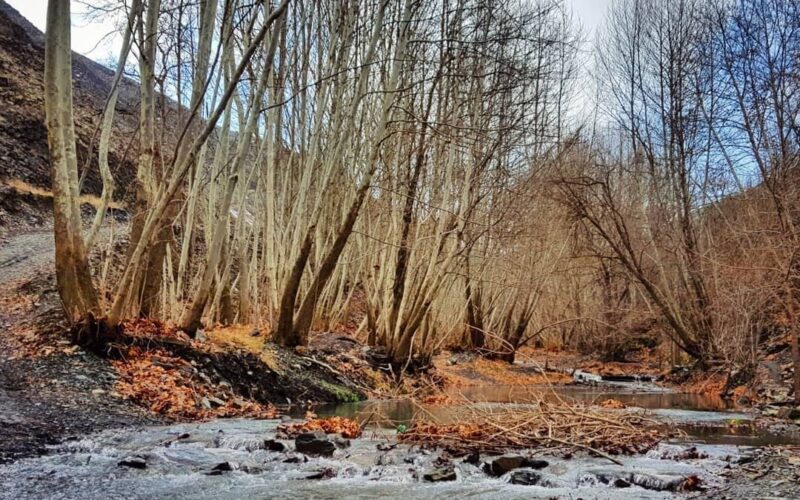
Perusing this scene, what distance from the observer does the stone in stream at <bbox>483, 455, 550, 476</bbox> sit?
193 inches

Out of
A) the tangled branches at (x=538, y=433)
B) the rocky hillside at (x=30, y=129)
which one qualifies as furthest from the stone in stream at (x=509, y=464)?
the rocky hillside at (x=30, y=129)

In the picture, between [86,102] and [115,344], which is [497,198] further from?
[86,102]

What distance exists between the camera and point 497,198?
1591cm

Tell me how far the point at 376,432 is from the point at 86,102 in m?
26.8

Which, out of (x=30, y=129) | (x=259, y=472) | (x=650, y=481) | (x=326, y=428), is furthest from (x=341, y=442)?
(x=30, y=129)

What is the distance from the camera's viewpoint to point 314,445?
548 centimetres

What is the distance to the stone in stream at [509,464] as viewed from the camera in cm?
490

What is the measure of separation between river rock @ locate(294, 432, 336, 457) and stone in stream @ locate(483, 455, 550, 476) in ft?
4.80

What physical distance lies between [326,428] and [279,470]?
1.58 meters

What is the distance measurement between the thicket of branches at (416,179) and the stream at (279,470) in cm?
259

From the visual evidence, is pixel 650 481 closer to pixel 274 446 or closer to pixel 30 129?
pixel 274 446

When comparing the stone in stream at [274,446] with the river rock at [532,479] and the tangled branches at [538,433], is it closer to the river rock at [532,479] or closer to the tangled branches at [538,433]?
the tangled branches at [538,433]

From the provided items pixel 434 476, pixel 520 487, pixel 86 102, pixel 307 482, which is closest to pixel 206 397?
pixel 307 482

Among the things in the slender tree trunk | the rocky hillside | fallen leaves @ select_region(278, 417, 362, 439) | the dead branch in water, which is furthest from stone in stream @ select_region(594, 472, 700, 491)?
the rocky hillside
